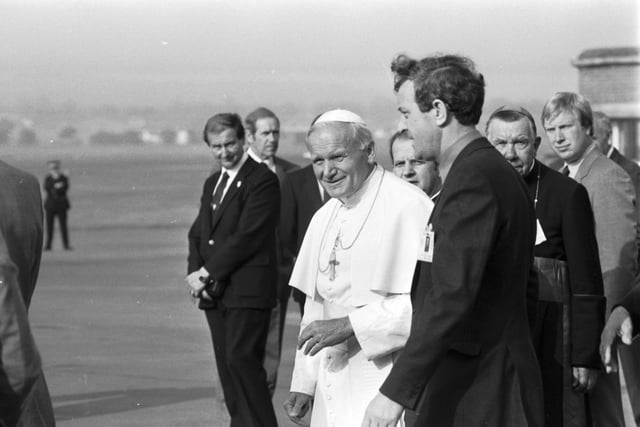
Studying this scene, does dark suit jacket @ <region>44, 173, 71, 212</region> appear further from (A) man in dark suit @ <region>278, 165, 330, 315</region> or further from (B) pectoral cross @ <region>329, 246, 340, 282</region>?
(B) pectoral cross @ <region>329, 246, 340, 282</region>

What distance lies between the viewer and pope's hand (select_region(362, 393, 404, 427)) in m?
3.70

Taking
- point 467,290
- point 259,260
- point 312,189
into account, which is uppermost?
point 467,290

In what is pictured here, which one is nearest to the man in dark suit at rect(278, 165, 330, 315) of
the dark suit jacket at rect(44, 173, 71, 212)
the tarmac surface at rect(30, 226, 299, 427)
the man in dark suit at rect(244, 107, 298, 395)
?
the man in dark suit at rect(244, 107, 298, 395)

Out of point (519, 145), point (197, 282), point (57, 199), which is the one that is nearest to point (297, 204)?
point (197, 282)

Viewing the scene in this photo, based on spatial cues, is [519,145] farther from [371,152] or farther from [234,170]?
[234,170]

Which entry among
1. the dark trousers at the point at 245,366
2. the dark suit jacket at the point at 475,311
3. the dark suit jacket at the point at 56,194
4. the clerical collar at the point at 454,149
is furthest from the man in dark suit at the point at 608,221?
the dark suit jacket at the point at 56,194

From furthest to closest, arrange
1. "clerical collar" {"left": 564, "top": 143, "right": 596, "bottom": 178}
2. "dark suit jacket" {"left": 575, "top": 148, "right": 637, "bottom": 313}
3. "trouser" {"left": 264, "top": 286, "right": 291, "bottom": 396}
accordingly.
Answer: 1. "trouser" {"left": 264, "top": 286, "right": 291, "bottom": 396}
2. "clerical collar" {"left": 564, "top": 143, "right": 596, "bottom": 178}
3. "dark suit jacket" {"left": 575, "top": 148, "right": 637, "bottom": 313}

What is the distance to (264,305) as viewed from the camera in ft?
24.9

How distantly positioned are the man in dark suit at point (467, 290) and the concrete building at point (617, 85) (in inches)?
793

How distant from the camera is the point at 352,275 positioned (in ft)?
15.8

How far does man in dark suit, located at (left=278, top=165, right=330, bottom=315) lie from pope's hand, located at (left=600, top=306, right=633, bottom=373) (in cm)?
324

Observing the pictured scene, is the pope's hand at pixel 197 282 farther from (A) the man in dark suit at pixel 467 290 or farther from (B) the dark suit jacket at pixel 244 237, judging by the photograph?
(A) the man in dark suit at pixel 467 290

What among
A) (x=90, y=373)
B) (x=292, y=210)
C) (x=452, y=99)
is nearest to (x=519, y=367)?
(x=452, y=99)

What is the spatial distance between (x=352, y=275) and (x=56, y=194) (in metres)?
23.1
